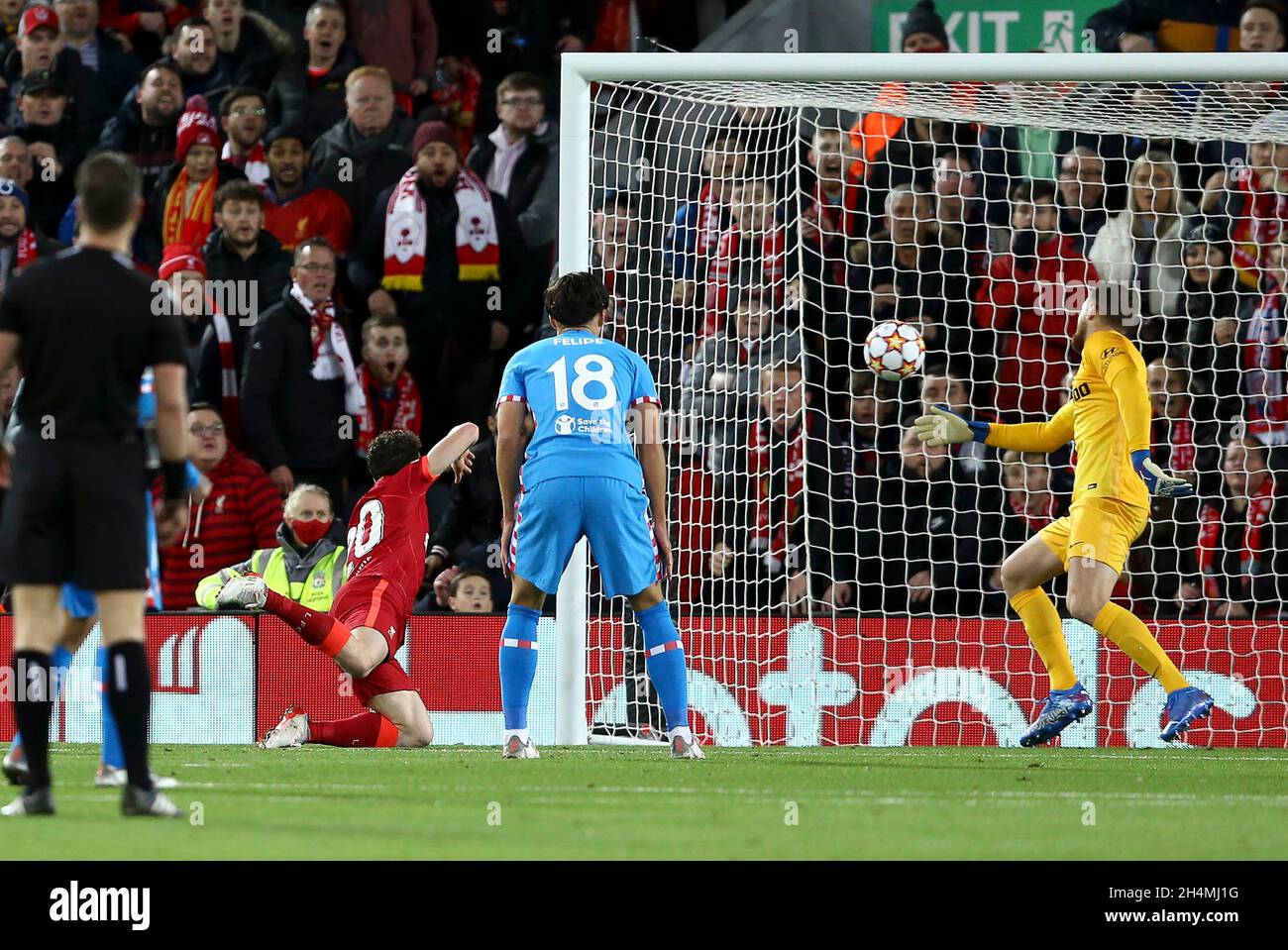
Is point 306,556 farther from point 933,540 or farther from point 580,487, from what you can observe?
point 933,540

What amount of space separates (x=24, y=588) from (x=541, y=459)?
282cm

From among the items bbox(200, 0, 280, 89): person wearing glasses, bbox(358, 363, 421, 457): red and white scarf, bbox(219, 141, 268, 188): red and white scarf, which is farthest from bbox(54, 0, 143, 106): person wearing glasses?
bbox(358, 363, 421, 457): red and white scarf

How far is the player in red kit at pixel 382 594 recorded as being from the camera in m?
8.25

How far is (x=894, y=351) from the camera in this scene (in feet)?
27.9

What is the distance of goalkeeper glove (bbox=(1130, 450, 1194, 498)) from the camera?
8039 millimetres

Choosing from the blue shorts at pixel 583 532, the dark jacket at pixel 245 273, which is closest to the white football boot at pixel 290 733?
the blue shorts at pixel 583 532

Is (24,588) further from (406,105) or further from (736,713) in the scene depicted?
(406,105)

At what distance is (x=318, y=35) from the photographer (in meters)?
12.0

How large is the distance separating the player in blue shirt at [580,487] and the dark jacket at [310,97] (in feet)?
16.6

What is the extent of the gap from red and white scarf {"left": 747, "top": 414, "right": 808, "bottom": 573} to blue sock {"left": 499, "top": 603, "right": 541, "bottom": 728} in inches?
109

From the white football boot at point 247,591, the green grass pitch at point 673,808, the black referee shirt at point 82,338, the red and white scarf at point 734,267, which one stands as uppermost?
the red and white scarf at point 734,267

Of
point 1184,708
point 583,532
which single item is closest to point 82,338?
point 583,532

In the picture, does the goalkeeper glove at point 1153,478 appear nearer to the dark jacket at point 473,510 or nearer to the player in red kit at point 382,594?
the player in red kit at point 382,594

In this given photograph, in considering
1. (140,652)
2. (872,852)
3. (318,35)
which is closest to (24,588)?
(140,652)
